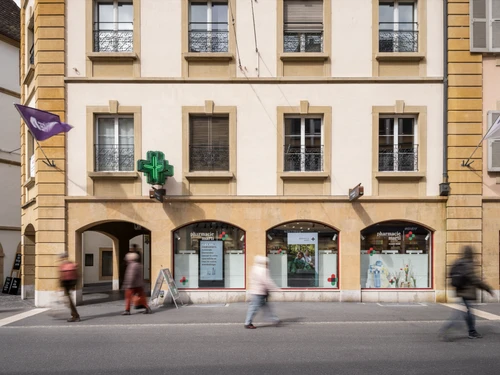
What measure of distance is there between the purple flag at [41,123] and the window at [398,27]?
9429 mm

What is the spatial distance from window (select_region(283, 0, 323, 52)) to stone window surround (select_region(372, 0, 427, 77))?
157cm

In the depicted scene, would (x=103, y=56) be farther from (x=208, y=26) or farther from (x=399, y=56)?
(x=399, y=56)

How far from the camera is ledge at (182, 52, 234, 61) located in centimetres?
1312

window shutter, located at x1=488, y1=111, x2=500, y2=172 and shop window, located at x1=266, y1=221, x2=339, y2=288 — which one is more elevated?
window shutter, located at x1=488, y1=111, x2=500, y2=172

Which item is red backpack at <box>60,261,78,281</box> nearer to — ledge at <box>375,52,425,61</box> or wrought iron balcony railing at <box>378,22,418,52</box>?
ledge at <box>375,52,425,61</box>

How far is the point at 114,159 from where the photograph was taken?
1335cm

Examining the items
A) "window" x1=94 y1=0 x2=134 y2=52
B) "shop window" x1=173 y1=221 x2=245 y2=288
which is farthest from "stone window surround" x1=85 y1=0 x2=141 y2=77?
"shop window" x1=173 y1=221 x2=245 y2=288

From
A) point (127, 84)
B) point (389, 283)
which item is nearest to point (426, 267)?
point (389, 283)

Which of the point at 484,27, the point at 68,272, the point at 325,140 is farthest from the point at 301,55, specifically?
A: the point at 68,272

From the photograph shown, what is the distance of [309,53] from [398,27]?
113 inches

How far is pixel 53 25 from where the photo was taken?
13234 mm

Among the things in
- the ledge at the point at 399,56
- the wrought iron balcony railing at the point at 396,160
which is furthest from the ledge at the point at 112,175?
the ledge at the point at 399,56

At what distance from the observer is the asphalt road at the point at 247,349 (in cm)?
693

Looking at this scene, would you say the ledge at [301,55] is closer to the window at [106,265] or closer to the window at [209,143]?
the window at [209,143]
